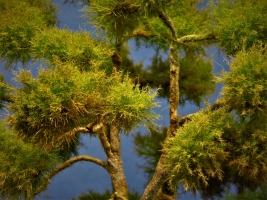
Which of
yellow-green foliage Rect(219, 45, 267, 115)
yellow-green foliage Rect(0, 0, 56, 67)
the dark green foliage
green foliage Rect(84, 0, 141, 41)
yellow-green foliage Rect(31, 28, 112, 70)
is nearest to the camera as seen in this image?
yellow-green foliage Rect(219, 45, 267, 115)

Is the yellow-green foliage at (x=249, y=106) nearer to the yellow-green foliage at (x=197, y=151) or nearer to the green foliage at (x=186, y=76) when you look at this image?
the yellow-green foliage at (x=197, y=151)

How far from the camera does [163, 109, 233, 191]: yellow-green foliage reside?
213cm

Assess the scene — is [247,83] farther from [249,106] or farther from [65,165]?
[65,165]

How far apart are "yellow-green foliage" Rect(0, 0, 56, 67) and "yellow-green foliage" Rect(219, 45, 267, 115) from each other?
106cm

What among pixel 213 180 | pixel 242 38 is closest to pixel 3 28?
pixel 242 38

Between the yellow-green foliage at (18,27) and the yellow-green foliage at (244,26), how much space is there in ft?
2.98

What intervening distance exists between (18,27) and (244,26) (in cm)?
110

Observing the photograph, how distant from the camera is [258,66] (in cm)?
212

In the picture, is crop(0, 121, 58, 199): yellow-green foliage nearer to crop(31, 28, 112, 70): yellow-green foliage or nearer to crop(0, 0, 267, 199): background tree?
crop(0, 0, 267, 199): background tree

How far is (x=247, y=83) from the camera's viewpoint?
2.10 metres

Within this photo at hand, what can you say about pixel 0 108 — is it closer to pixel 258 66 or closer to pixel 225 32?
pixel 225 32

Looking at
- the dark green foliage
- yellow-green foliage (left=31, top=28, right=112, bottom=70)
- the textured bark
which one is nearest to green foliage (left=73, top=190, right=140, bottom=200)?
the dark green foliage

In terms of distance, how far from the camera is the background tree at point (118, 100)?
2.13 m

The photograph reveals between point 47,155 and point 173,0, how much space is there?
88 centimetres
